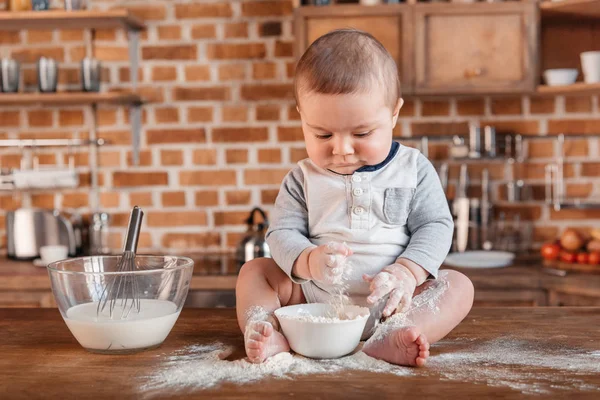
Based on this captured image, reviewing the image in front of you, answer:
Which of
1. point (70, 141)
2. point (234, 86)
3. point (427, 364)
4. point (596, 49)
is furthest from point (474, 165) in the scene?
point (427, 364)

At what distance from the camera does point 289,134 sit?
2.72 m

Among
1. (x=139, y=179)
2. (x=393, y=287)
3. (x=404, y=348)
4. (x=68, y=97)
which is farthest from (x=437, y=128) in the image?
(x=404, y=348)

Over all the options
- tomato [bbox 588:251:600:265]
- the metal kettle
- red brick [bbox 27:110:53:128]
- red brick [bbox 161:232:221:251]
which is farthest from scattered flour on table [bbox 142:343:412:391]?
red brick [bbox 27:110:53:128]

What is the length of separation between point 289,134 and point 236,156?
224mm

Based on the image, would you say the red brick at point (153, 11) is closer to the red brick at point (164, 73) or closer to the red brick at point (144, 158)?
the red brick at point (164, 73)

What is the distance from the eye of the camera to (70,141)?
109 inches

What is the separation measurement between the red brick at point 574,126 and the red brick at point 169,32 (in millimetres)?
1467

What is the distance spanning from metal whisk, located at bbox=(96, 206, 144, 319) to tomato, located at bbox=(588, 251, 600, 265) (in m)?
1.71

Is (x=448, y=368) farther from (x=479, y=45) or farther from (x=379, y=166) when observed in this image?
(x=479, y=45)

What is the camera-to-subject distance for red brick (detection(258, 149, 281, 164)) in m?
2.72

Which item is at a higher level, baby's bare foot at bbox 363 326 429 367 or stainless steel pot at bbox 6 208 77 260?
baby's bare foot at bbox 363 326 429 367

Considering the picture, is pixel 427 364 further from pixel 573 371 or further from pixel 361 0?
pixel 361 0

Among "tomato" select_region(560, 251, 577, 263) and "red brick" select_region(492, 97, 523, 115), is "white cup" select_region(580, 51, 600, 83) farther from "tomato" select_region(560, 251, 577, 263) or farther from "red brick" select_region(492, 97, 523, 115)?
"tomato" select_region(560, 251, 577, 263)

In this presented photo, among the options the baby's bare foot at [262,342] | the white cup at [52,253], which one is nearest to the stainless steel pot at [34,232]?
the white cup at [52,253]
